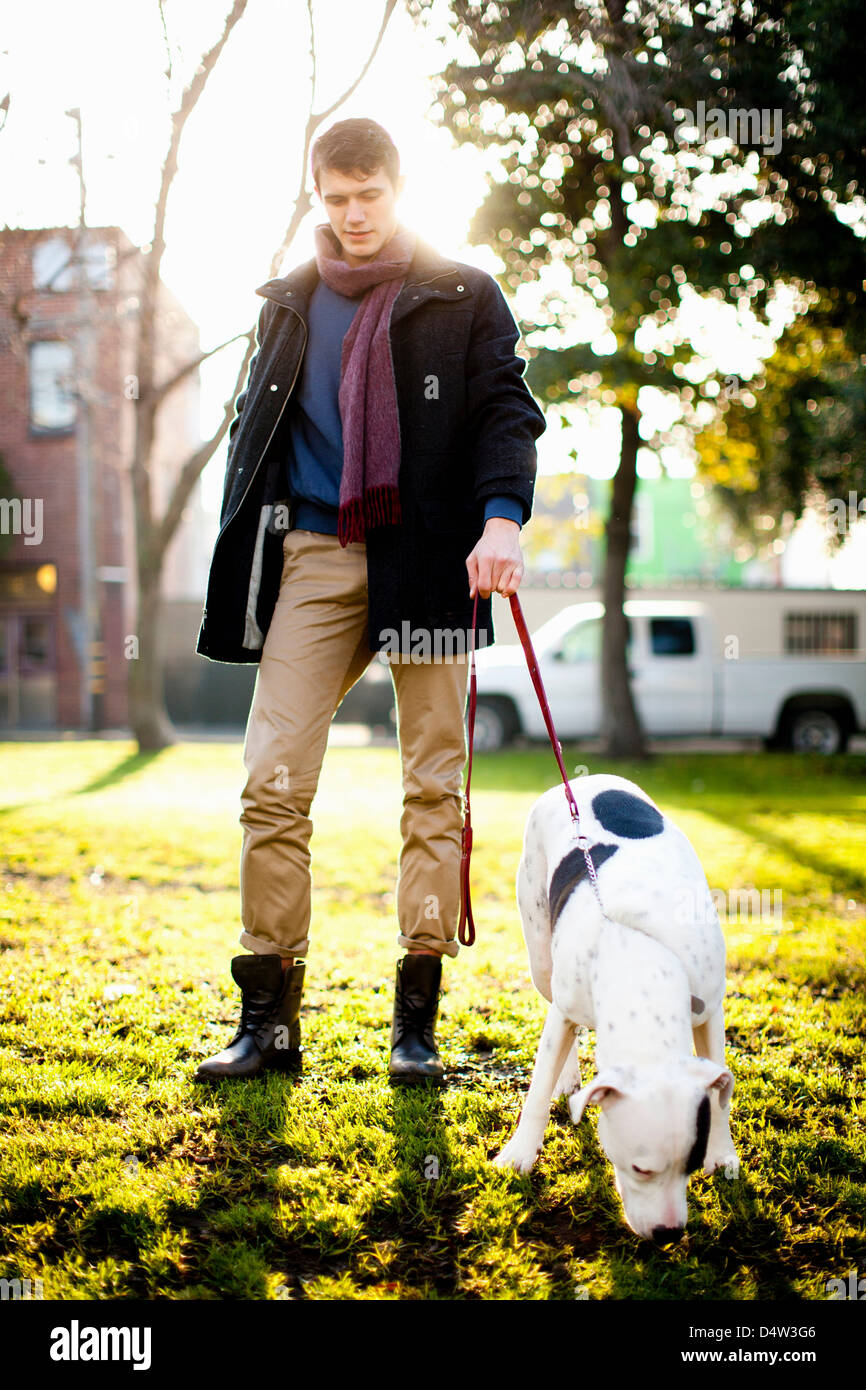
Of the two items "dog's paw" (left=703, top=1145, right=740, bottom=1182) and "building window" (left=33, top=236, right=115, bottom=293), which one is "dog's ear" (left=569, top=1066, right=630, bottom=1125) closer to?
"dog's paw" (left=703, top=1145, right=740, bottom=1182)

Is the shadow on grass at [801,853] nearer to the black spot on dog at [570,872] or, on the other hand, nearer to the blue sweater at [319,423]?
the black spot on dog at [570,872]

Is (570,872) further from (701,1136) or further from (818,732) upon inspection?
(818,732)

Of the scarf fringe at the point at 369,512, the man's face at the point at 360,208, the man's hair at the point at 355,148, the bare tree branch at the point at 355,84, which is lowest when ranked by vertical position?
the scarf fringe at the point at 369,512

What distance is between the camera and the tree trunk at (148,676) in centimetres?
1261

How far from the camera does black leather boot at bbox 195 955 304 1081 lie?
2639 millimetres

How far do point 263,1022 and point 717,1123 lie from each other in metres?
1.19

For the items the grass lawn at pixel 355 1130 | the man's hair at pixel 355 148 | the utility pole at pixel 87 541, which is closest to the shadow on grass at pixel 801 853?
the grass lawn at pixel 355 1130

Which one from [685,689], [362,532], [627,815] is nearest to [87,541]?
[685,689]

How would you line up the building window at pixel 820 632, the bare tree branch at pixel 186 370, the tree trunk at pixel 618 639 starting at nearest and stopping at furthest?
the bare tree branch at pixel 186 370 → the tree trunk at pixel 618 639 → the building window at pixel 820 632

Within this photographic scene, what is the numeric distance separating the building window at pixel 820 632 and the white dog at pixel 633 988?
16.1 m

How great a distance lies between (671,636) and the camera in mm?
13695

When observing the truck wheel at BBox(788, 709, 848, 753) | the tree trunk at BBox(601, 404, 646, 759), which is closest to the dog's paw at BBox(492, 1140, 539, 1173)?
the tree trunk at BBox(601, 404, 646, 759)

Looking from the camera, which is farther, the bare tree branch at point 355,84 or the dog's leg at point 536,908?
the bare tree branch at point 355,84

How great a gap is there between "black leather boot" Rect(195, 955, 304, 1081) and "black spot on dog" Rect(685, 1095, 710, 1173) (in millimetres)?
1265
